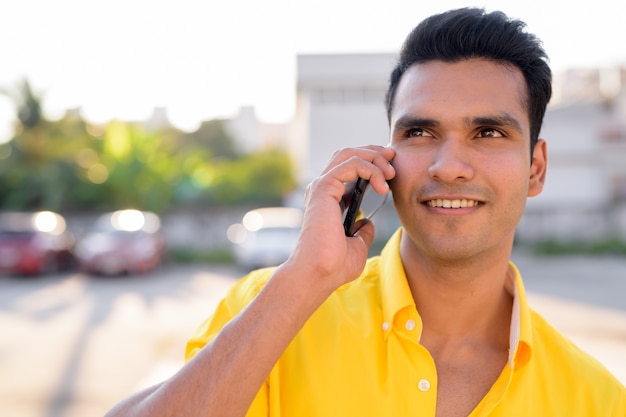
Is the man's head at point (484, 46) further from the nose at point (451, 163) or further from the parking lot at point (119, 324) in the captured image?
the parking lot at point (119, 324)

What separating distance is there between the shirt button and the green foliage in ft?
72.2

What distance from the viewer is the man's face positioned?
6.47ft

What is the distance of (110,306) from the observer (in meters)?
12.6

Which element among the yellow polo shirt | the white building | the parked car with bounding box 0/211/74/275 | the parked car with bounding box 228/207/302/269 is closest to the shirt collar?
the yellow polo shirt

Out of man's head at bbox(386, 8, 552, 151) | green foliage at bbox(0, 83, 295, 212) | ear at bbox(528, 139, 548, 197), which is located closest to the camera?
man's head at bbox(386, 8, 552, 151)

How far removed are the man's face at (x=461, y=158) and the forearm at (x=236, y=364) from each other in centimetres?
49

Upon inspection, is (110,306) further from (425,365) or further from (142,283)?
(425,365)

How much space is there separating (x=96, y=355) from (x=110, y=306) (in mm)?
4170

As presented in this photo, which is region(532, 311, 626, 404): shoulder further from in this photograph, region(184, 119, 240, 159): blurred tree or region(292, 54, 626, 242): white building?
region(184, 119, 240, 159): blurred tree

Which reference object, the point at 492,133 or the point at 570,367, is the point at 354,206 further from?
the point at 570,367

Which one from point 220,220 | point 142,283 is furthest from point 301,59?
point 142,283

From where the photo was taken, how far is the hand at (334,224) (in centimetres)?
177

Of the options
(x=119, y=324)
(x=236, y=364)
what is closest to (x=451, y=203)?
(x=236, y=364)

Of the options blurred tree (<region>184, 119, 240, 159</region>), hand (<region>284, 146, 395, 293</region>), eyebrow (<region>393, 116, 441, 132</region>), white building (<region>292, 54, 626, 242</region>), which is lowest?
blurred tree (<region>184, 119, 240, 159</region>)
